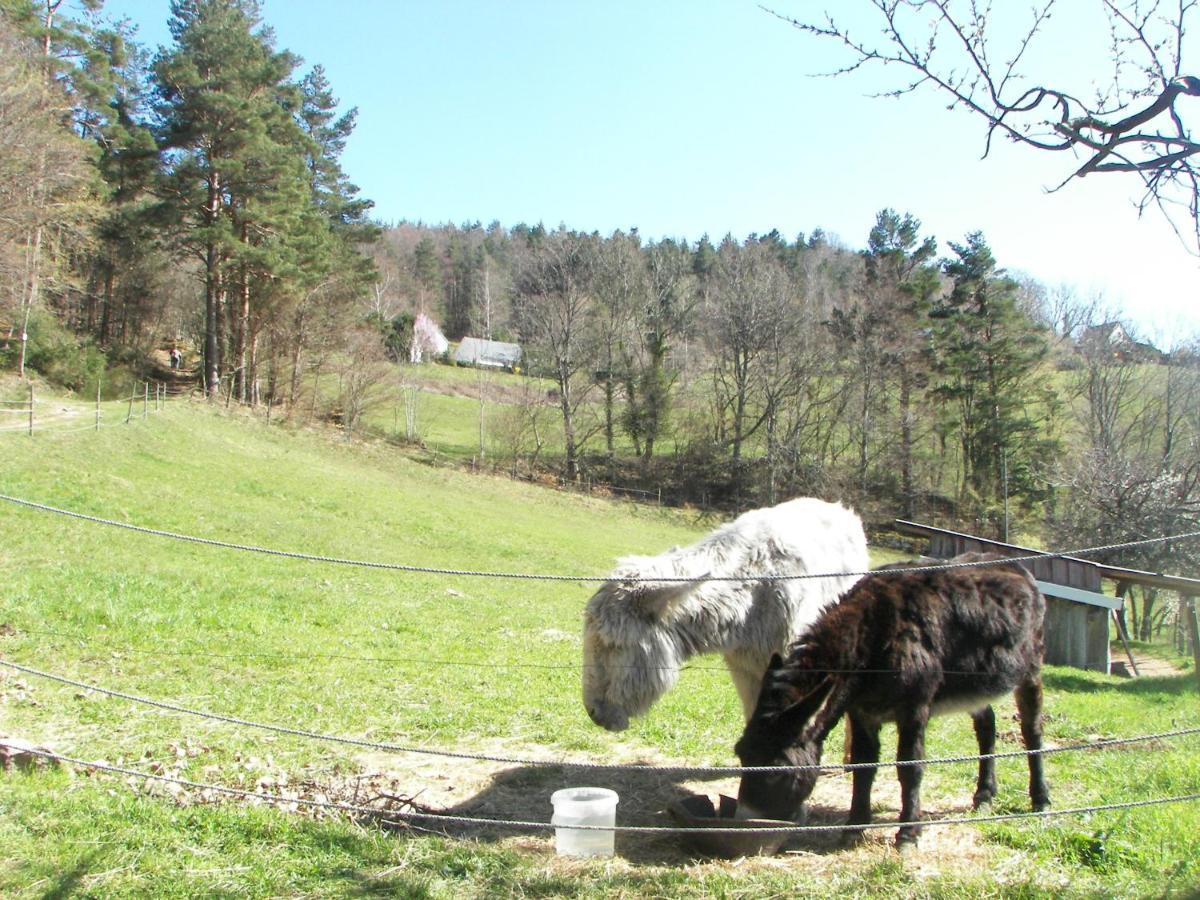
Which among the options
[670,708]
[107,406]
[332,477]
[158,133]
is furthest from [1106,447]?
[158,133]

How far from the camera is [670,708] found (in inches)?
357

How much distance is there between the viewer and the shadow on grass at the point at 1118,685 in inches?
554

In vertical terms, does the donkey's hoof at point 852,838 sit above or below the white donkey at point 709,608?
below

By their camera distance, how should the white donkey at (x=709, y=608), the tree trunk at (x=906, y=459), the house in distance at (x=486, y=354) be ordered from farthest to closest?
1. the house in distance at (x=486, y=354)
2. the tree trunk at (x=906, y=459)
3. the white donkey at (x=709, y=608)

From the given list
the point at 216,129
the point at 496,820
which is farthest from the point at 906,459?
the point at 496,820

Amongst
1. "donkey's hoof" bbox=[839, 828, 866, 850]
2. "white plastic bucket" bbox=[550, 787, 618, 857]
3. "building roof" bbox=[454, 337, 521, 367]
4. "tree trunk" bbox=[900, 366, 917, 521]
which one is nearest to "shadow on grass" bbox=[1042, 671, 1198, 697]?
"donkey's hoof" bbox=[839, 828, 866, 850]

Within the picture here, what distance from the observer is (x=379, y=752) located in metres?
6.90

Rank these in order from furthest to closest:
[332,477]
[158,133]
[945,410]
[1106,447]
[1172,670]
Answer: [945,410] → [158,133] → [1106,447] → [332,477] → [1172,670]

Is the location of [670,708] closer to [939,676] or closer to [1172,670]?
[939,676]

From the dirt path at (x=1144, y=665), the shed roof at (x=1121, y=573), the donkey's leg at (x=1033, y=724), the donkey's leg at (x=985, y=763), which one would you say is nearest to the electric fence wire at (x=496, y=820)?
the donkey's leg at (x=1033, y=724)

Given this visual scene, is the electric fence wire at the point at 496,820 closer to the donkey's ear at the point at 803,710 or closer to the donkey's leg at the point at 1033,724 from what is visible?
the donkey's leg at the point at 1033,724

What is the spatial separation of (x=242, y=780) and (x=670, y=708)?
175 inches

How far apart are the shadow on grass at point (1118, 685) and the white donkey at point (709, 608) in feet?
30.2

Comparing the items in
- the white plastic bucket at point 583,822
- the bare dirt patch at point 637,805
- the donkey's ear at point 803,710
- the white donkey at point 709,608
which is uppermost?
the white donkey at point 709,608
